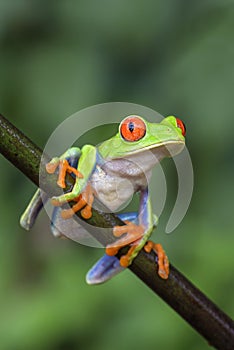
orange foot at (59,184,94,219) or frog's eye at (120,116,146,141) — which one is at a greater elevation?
frog's eye at (120,116,146,141)

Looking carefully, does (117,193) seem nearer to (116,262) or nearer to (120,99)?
(116,262)

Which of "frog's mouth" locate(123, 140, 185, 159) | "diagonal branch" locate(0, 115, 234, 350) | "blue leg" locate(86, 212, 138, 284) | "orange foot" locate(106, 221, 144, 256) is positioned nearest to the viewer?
"diagonal branch" locate(0, 115, 234, 350)

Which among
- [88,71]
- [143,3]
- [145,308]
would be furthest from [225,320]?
[143,3]

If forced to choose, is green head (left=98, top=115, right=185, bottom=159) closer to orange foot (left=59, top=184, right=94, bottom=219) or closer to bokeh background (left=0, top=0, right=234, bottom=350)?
orange foot (left=59, top=184, right=94, bottom=219)

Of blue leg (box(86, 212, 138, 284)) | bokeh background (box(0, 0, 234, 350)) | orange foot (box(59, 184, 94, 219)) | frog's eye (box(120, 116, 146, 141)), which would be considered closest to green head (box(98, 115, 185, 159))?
frog's eye (box(120, 116, 146, 141))

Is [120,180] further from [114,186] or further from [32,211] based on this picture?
[32,211]

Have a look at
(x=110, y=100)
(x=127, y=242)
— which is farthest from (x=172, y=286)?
(x=110, y=100)
